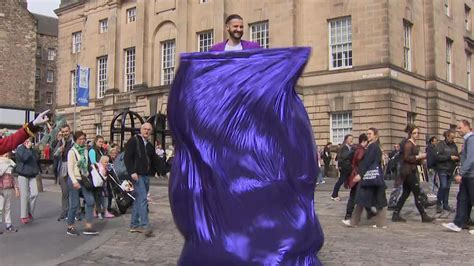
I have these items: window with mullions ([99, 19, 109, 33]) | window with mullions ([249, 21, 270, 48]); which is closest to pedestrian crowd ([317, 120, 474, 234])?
window with mullions ([249, 21, 270, 48])

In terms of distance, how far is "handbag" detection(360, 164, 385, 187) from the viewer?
373 inches

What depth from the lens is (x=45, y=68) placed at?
6969 centimetres

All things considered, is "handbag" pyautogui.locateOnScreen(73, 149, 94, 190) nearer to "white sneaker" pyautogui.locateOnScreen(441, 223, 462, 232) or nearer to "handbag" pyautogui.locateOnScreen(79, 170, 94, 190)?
"handbag" pyautogui.locateOnScreen(79, 170, 94, 190)

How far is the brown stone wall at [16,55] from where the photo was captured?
182 feet

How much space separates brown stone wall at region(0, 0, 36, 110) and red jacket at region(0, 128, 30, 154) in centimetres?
5345

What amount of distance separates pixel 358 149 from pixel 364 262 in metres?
4.28

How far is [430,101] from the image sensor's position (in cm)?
3036

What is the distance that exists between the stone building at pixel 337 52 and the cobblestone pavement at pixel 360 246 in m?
17.3

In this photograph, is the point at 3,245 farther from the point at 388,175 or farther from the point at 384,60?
the point at 384,60

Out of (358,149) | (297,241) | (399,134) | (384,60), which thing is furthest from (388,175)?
(297,241)

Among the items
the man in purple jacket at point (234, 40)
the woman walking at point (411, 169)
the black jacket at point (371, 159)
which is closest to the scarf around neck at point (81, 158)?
the black jacket at point (371, 159)

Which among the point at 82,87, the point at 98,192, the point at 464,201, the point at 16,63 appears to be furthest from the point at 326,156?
the point at 16,63

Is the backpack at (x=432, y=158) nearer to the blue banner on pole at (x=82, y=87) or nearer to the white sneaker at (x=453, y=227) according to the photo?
the white sneaker at (x=453, y=227)

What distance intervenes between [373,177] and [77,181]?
5187 mm
